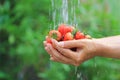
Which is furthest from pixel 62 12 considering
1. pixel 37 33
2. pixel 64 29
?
pixel 37 33

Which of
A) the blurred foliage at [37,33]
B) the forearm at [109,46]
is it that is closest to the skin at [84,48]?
the forearm at [109,46]

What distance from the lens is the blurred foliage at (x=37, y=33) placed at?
283 cm

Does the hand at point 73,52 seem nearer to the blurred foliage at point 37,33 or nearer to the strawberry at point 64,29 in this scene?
the strawberry at point 64,29

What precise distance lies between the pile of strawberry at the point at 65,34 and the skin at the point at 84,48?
24 mm

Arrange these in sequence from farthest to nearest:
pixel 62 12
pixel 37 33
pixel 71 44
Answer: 1. pixel 37 33
2. pixel 62 12
3. pixel 71 44

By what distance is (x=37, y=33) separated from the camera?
10.1 ft

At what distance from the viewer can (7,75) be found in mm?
3236

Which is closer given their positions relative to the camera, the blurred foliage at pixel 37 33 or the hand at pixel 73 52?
the hand at pixel 73 52

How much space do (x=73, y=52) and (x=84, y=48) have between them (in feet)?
0.12

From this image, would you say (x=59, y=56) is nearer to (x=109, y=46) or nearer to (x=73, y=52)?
(x=73, y=52)

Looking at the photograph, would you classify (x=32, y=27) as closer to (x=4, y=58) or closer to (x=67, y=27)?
(x=4, y=58)

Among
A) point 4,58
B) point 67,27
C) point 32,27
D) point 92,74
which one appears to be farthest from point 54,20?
point 4,58

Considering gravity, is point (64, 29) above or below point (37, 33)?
above

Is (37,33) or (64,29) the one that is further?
(37,33)
